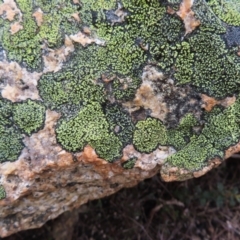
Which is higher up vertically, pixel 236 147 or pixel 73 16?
pixel 73 16

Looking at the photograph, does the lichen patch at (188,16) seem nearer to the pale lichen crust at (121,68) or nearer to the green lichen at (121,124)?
the pale lichen crust at (121,68)

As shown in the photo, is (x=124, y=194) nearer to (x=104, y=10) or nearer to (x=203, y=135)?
(x=203, y=135)

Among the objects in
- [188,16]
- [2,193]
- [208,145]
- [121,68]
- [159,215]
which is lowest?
[159,215]

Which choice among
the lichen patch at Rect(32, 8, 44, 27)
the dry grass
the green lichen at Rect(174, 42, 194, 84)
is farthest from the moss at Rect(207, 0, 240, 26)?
the dry grass

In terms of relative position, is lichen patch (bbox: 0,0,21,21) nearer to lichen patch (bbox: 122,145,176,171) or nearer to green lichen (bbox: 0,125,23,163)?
green lichen (bbox: 0,125,23,163)

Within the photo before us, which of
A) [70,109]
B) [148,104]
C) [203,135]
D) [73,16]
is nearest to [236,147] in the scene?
[203,135]

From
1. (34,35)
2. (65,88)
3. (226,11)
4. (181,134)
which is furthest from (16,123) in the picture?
(226,11)

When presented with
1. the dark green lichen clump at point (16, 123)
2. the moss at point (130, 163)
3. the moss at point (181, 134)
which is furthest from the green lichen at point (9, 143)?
the moss at point (181, 134)

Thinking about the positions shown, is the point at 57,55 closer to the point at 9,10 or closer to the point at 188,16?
the point at 9,10
